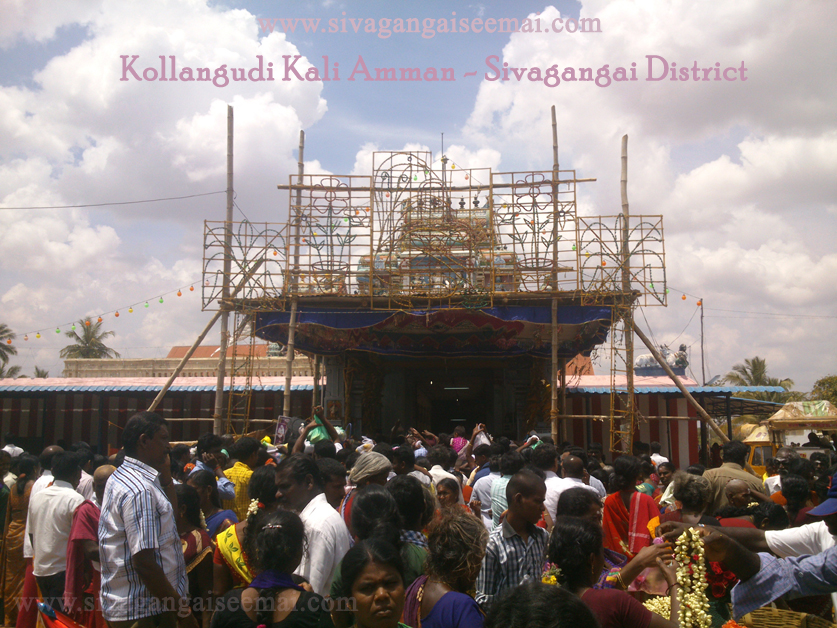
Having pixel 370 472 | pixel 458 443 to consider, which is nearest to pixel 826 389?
pixel 458 443

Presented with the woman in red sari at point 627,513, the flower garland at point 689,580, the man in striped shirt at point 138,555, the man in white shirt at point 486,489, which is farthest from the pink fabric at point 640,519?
the man in striped shirt at point 138,555

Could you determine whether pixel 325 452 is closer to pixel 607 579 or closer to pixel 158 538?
pixel 158 538

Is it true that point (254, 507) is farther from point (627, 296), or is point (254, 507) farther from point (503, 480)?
point (627, 296)

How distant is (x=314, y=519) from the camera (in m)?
3.93

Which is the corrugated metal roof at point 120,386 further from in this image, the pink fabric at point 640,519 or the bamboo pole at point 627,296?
the pink fabric at point 640,519

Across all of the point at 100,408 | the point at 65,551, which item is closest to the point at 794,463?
the point at 65,551

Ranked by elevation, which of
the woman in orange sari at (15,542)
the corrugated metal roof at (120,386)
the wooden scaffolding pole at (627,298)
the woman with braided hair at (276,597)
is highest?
the wooden scaffolding pole at (627,298)

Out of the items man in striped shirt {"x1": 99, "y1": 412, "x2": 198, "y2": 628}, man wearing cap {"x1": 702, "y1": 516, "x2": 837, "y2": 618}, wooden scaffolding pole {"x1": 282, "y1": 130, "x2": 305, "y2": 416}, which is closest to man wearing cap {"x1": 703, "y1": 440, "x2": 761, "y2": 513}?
man wearing cap {"x1": 702, "y1": 516, "x2": 837, "y2": 618}

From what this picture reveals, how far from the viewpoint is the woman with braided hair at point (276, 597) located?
2867 millimetres

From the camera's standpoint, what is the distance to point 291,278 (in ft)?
52.5

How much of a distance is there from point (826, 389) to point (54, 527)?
3043 centimetres

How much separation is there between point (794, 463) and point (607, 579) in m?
4.43

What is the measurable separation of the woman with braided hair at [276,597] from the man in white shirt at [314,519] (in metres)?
0.61

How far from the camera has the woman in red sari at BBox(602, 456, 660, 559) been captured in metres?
5.38
